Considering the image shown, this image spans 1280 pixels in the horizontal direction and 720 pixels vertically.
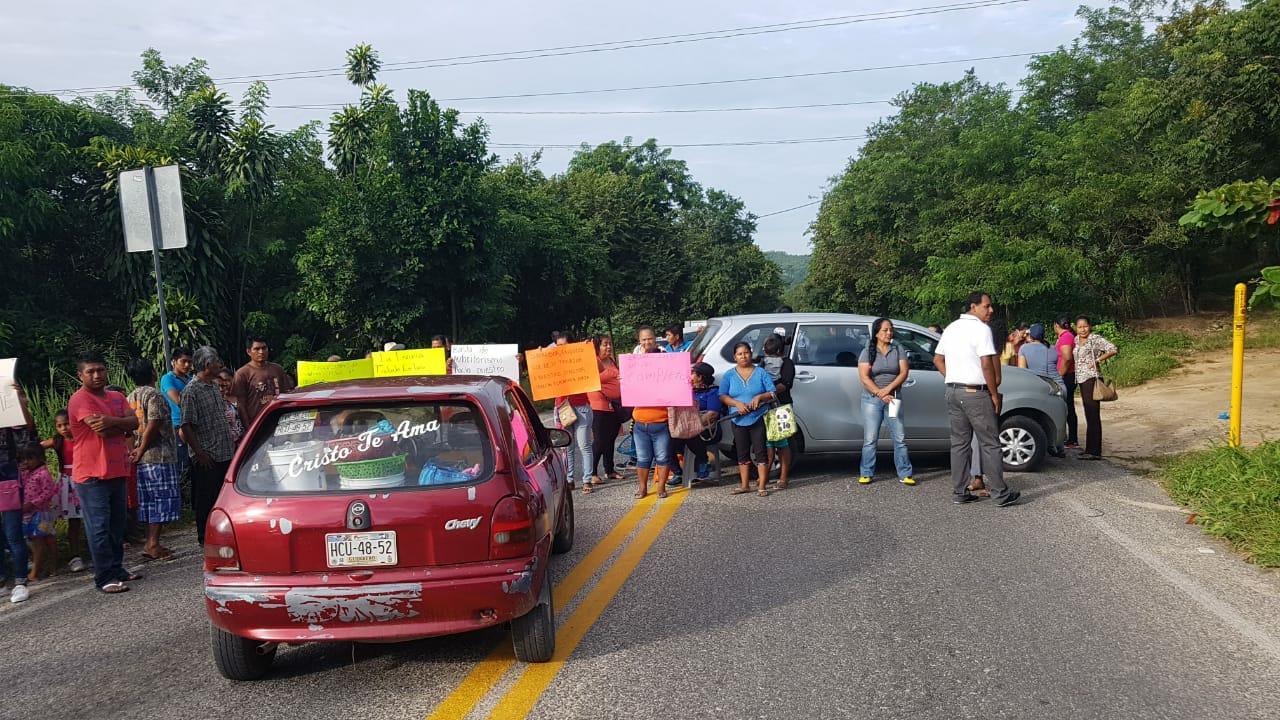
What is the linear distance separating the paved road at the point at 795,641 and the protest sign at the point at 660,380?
1.76 metres

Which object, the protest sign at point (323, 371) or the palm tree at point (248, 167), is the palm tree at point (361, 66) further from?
the protest sign at point (323, 371)

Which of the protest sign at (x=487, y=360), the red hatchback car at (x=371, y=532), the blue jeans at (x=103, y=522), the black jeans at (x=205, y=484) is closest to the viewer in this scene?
the red hatchback car at (x=371, y=532)

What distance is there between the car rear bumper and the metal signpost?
463cm

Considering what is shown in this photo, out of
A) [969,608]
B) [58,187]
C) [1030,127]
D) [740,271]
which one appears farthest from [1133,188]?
[740,271]

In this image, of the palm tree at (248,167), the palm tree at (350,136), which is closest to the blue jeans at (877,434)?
the palm tree at (248,167)

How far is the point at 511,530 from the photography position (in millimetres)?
4375

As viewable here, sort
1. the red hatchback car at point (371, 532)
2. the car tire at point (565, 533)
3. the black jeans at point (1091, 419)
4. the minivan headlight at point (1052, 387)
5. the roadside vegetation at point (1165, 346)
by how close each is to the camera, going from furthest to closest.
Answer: the roadside vegetation at point (1165, 346), the black jeans at point (1091, 419), the minivan headlight at point (1052, 387), the car tire at point (565, 533), the red hatchback car at point (371, 532)

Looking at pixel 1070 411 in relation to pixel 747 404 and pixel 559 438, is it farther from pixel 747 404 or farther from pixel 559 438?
pixel 559 438

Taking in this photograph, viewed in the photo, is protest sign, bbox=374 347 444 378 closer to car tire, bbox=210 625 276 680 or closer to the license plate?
car tire, bbox=210 625 276 680

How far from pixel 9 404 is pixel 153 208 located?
2261 mm

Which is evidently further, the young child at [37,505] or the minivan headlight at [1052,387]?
the minivan headlight at [1052,387]

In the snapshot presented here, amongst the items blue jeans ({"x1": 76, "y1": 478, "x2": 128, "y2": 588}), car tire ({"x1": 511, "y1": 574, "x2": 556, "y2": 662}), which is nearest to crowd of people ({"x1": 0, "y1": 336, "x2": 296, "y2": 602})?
blue jeans ({"x1": 76, "y1": 478, "x2": 128, "y2": 588})

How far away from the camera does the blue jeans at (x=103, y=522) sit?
6445 millimetres

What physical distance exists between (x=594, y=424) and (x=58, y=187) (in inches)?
817
